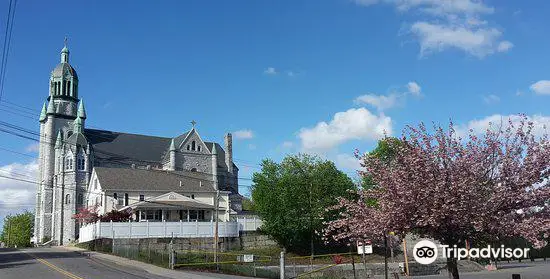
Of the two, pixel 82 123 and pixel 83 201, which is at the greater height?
pixel 82 123

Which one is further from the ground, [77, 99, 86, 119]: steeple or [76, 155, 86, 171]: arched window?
[77, 99, 86, 119]: steeple

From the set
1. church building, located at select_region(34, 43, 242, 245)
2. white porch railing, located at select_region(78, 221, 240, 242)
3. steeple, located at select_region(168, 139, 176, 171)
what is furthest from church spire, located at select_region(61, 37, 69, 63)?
white porch railing, located at select_region(78, 221, 240, 242)

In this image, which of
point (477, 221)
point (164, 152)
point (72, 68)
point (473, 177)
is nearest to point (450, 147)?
point (473, 177)

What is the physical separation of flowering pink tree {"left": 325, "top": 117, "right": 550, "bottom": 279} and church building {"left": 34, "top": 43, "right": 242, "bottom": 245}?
183ft

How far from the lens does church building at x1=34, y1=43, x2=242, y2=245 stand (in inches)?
3346

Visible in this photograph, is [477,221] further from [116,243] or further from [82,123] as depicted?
[82,123]

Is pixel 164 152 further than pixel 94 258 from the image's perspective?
Yes

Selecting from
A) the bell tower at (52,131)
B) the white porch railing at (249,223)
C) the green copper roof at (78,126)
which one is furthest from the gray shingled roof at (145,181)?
the green copper roof at (78,126)

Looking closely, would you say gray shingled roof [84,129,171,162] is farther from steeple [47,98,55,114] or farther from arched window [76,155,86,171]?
steeple [47,98,55,114]

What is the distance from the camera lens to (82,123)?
316ft

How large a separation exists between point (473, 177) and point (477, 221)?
3.99ft

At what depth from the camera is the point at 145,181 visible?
6856 cm

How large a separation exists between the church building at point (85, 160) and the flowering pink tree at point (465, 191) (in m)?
55.8

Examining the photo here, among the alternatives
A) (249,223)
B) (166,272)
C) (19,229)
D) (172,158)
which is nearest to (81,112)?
(172,158)
